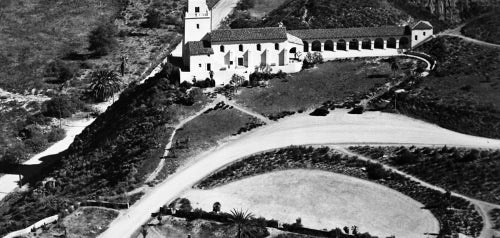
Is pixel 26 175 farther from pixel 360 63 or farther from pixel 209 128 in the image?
pixel 360 63

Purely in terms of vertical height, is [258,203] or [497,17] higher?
[497,17]

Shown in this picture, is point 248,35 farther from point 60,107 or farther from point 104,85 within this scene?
point 60,107

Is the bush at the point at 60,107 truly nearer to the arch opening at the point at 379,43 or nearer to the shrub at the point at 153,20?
the shrub at the point at 153,20

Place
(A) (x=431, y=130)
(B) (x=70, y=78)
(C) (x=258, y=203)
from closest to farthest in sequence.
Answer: (C) (x=258, y=203) → (A) (x=431, y=130) → (B) (x=70, y=78)

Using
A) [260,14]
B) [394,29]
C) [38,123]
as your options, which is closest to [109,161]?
[38,123]

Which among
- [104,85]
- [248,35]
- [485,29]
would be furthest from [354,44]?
[104,85]

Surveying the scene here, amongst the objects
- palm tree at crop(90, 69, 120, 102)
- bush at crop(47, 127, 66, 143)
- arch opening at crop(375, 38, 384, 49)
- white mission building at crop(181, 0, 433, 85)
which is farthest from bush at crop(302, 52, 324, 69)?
bush at crop(47, 127, 66, 143)

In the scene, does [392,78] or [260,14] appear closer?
[392,78]
